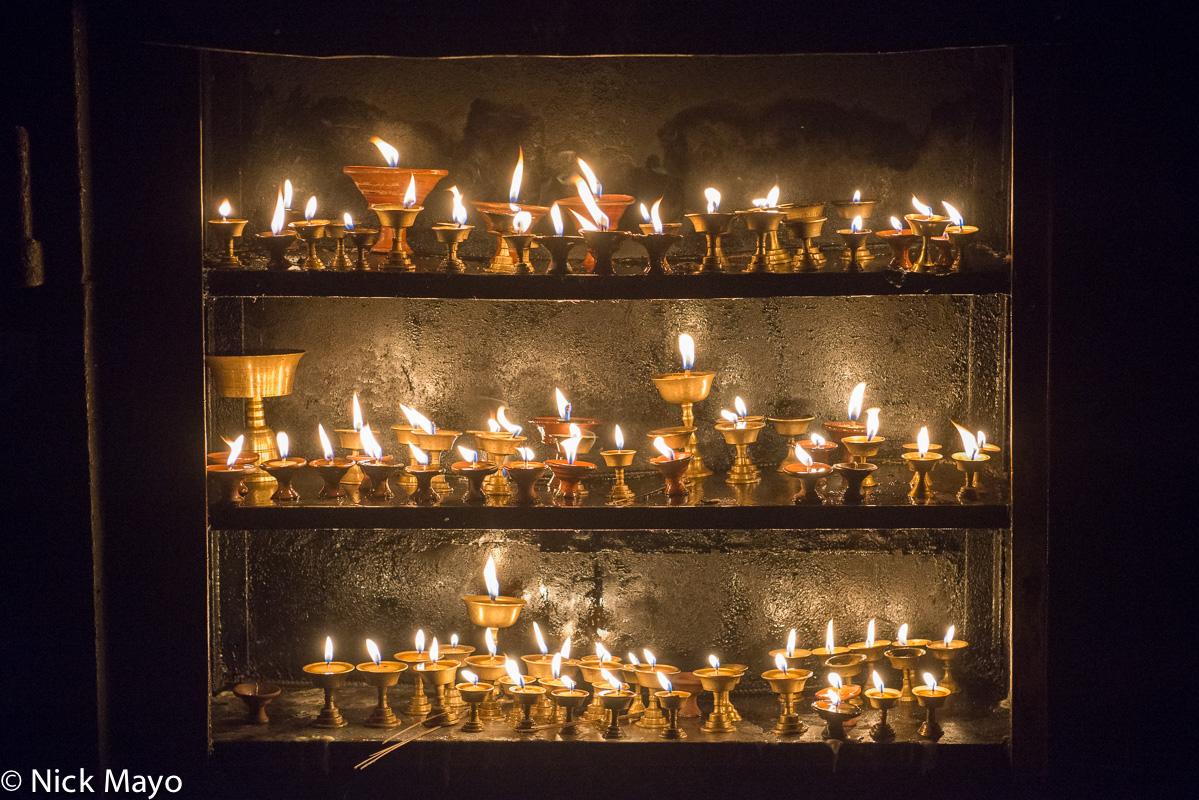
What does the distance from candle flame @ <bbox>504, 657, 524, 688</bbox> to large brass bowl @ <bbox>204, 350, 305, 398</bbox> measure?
106cm

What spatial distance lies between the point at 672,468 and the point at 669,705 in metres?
0.66

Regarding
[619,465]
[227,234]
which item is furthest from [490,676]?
[227,234]

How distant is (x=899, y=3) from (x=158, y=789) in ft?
9.39

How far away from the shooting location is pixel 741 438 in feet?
10.5

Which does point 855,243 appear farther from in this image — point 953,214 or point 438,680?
point 438,680

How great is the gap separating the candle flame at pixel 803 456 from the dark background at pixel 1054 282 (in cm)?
64

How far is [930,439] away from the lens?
12.2 ft

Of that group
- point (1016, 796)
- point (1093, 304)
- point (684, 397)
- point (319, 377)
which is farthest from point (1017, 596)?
point (319, 377)

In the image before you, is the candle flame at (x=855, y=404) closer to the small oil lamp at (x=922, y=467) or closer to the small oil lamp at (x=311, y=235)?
the small oil lamp at (x=922, y=467)

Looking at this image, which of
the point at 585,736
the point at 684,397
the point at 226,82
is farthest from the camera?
the point at 226,82

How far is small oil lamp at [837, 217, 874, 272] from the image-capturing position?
3043 millimetres

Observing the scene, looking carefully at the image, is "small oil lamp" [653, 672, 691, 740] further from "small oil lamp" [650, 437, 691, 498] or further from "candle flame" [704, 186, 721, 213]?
"candle flame" [704, 186, 721, 213]

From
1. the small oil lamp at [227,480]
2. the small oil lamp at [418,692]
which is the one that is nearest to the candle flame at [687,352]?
the small oil lamp at [418,692]

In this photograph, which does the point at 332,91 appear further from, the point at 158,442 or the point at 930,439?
the point at 930,439
